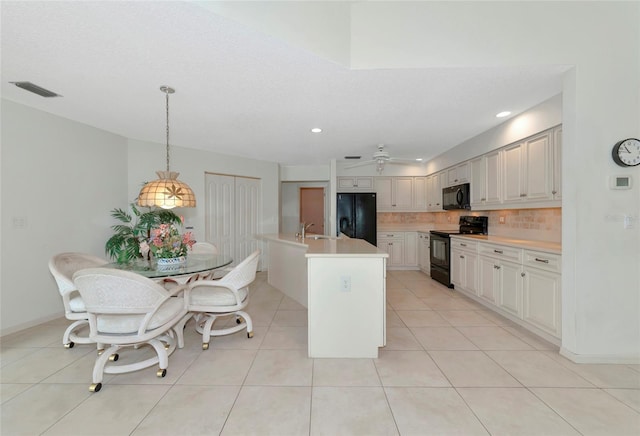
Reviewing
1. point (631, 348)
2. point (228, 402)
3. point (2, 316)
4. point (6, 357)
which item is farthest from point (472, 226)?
point (2, 316)

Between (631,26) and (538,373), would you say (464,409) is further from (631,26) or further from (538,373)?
(631,26)

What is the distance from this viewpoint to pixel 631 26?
221 centimetres

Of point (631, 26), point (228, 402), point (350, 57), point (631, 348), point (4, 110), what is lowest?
point (228, 402)

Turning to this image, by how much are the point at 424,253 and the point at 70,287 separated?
5.35 metres

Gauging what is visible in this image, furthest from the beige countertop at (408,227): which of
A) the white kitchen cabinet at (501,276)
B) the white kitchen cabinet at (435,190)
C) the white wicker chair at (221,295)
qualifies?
the white wicker chair at (221,295)

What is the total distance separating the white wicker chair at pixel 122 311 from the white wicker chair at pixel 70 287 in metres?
0.33

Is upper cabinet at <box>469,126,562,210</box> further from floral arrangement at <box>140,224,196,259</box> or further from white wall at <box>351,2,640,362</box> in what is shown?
floral arrangement at <box>140,224,196,259</box>

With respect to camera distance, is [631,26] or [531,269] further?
[531,269]

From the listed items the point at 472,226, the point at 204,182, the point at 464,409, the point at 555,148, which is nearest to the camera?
the point at 464,409

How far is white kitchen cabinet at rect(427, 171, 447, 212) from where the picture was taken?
17.5 ft

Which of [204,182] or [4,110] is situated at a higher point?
[4,110]

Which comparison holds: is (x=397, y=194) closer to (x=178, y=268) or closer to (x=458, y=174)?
(x=458, y=174)

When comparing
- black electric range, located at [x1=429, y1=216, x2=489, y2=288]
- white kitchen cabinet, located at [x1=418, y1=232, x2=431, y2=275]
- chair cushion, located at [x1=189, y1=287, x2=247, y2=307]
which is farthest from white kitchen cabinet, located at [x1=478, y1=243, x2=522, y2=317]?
chair cushion, located at [x1=189, y1=287, x2=247, y2=307]

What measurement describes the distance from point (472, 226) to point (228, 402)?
4309 millimetres
